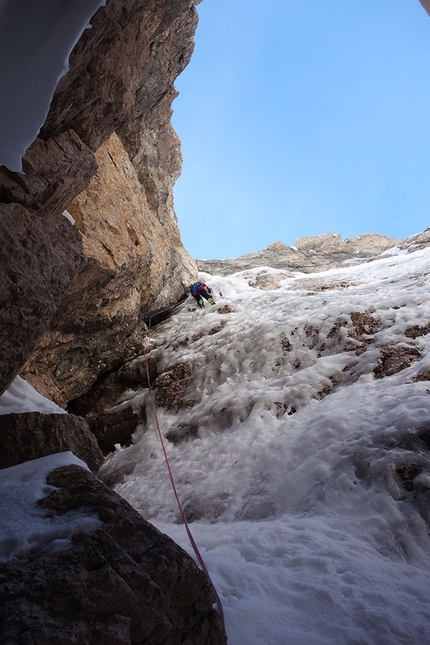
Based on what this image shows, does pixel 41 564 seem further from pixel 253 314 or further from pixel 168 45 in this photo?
pixel 168 45

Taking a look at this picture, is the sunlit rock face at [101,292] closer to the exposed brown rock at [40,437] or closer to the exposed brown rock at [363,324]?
the exposed brown rock at [40,437]

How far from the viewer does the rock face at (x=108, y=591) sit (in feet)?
5.98

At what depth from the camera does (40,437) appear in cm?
391

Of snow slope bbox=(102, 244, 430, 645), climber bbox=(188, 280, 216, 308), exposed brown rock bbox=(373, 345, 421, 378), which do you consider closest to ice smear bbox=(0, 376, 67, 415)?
snow slope bbox=(102, 244, 430, 645)

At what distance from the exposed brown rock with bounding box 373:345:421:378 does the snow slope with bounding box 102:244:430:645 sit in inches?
1.2

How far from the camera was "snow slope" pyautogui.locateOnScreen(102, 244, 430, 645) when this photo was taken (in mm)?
2871

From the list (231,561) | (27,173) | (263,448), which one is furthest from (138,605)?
(263,448)

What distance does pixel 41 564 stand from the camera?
7.05 ft

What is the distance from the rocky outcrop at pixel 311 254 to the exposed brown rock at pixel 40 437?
1736 cm

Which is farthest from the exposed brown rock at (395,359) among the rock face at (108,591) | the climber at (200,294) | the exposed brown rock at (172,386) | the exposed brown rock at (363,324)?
the climber at (200,294)

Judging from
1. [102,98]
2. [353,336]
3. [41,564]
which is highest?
[102,98]

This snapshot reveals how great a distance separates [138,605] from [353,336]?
7.24 metres

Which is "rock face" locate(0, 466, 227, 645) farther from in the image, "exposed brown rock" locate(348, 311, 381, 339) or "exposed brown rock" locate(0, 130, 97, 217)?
"exposed brown rock" locate(348, 311, 381, 339)

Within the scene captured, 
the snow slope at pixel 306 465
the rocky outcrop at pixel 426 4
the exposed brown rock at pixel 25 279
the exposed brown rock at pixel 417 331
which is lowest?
the snow slope at pixel 306 465
